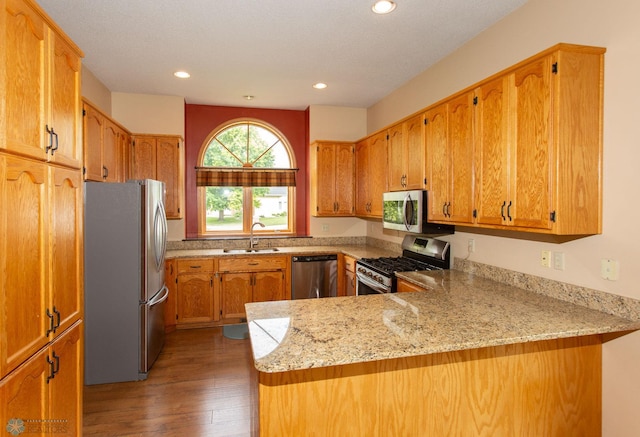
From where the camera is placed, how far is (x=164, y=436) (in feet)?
7.74

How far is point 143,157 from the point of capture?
438cm

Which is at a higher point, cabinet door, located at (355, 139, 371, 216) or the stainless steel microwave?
cabinet door, located at (355, 139, 371, 216)

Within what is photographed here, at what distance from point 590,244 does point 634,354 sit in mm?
576

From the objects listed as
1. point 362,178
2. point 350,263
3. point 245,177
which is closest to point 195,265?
point 245,177

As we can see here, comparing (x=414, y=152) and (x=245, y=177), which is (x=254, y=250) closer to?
(x=245, y=177)

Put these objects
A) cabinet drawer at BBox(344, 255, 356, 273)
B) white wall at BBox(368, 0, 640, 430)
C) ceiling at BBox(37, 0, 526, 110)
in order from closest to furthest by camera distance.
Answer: white wall at BBox(368, 0, 640, 430), ceiling at BBox(37, 0, 526, 110), cabinet drawer at BBox(344, 255, 356, 273)

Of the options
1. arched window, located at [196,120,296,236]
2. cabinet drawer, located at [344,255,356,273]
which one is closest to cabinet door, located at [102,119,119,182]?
arched window, located at [196,120,296,236]

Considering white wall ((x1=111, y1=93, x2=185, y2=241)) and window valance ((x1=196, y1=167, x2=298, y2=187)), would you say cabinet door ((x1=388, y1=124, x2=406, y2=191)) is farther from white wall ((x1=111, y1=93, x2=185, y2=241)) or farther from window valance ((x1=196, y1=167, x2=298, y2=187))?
white wall ((x1=111, y1=93, x2=185, y2=241))

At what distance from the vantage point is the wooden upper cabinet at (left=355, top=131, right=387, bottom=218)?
158 inches

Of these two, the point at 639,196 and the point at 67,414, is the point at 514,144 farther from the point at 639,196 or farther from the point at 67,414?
the point at 67,414

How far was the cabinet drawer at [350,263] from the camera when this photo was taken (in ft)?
13.6

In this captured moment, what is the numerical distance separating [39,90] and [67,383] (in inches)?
56.9

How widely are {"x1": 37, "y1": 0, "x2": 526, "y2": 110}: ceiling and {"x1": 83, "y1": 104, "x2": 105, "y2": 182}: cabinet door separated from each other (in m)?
0.59

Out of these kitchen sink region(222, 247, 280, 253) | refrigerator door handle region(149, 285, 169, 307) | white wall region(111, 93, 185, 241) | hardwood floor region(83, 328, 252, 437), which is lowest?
hardwood floor region(83, 328, 252, 437)
